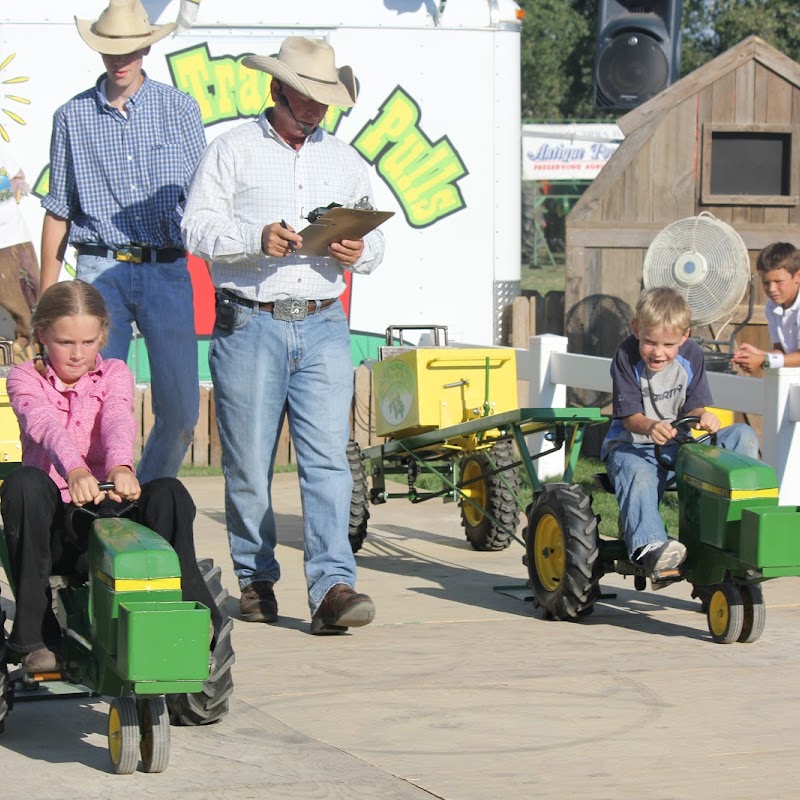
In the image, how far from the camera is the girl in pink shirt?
4469 millimetres

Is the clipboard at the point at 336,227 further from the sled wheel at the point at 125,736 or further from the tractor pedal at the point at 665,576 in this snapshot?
the sled wheel at the point at 125,736

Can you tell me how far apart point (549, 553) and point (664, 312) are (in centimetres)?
107

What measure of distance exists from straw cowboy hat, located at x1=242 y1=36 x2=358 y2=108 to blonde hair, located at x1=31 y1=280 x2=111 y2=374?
1435 millimetres

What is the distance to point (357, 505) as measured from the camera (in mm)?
7992

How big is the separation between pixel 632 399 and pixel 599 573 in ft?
2.50

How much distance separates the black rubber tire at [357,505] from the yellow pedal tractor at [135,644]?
10.5 feet

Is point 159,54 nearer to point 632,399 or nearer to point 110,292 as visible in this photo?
point 110,292

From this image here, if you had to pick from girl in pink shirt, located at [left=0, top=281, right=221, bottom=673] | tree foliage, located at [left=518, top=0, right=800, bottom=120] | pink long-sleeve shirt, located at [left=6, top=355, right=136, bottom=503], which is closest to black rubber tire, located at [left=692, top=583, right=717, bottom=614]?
girl in pink shirt, located at [left=0, top=281, right=221, bottom=673]

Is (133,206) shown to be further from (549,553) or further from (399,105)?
(399,105)

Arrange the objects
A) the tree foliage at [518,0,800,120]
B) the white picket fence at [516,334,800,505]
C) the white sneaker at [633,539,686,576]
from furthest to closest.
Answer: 1. the tree foliage at [518,0,800,120]
2. the white picket fence at [516,334,800,505]
3. the white sneaker at [633,539,686,576]

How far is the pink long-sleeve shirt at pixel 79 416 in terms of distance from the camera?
4.79 meters

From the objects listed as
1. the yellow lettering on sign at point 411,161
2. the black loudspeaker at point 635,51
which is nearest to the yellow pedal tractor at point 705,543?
the yellow lettering on sign at point 411,161

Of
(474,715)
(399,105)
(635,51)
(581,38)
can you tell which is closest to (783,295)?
(474,715)

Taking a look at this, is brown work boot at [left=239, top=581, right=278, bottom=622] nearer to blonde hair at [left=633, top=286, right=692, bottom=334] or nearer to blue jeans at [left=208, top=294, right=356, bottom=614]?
blue jeans at [left=208, top=294, right=356, bottom=614]
